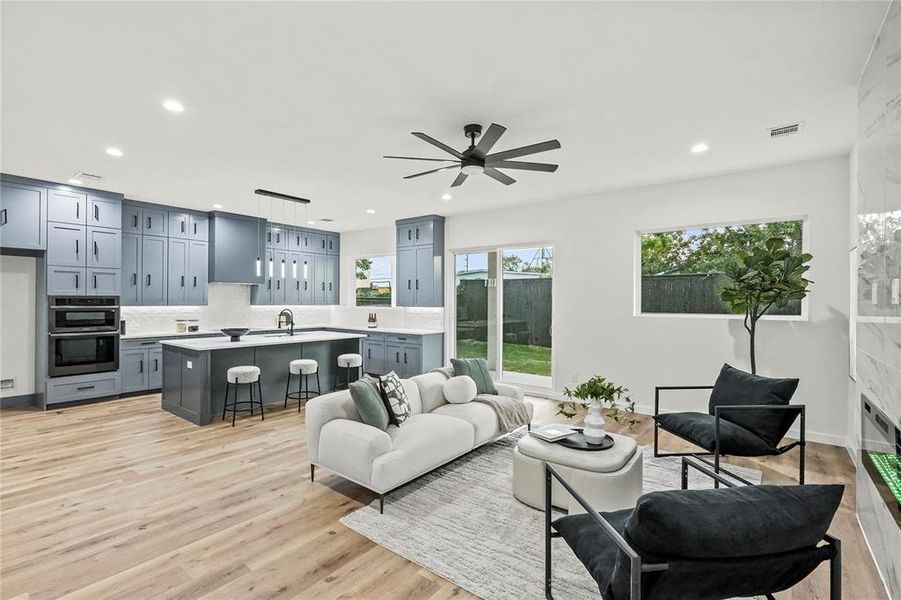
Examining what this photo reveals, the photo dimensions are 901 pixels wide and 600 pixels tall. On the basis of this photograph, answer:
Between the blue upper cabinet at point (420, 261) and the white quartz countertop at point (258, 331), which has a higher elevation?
the blue upper cabinet at point (420, 261)

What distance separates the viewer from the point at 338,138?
3.87 m

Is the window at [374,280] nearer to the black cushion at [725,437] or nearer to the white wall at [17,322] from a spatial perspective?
the white wall at [17,322]

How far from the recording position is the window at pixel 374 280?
28.7 feet

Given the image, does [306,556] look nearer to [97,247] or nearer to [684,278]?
[684,278]

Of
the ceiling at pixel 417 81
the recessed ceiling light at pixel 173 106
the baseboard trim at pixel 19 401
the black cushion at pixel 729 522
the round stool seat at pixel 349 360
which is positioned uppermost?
the ceiling at pixel 417 81

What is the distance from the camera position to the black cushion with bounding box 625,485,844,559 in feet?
4.39

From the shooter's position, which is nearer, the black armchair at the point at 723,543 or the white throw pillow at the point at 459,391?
the black armchair at the point at 723,543

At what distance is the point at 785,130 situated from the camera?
3594 millimetres

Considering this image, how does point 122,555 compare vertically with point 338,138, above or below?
below

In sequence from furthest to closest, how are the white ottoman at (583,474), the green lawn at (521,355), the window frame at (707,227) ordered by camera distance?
1. the green lawn at (521,355)
2. the window frame at (707,227)
3. the white ottoman at (583,474)

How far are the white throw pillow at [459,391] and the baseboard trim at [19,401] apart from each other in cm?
564

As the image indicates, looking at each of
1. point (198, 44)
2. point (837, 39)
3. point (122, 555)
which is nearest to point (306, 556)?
point (122, 555)

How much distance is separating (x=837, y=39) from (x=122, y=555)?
4861 millimetres

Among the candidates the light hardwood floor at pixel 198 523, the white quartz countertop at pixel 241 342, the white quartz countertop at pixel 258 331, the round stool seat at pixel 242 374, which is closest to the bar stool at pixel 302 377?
the white quartz countertop at pixel 241 342
